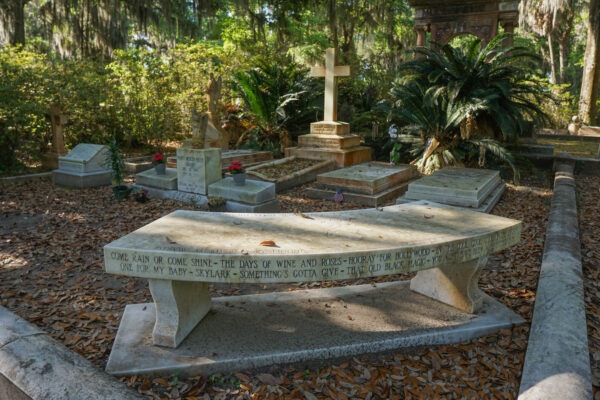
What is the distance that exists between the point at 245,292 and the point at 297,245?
57.6 inches

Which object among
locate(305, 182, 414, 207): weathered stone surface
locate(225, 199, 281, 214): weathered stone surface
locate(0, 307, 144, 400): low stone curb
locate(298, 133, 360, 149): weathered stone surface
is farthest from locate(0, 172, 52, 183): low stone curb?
locate(0, 307, 144, 400): low stone curb

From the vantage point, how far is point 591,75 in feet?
53.6

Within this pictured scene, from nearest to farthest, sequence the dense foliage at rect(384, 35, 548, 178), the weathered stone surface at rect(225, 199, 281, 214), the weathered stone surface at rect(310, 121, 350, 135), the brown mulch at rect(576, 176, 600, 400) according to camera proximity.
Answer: the brown mulch at rect(576, 176, 600, 400)
the weathered stone surface at rect(225, 199, 281, 214)
the dense foliage at rect(384, 35, 548, 178)
the weathered stone surface at rect(310, 121, 350, 135)

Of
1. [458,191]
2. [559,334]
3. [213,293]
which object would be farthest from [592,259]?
[213,293]

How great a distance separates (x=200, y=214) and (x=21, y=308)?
1.74m

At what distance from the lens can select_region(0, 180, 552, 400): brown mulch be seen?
2.49 m

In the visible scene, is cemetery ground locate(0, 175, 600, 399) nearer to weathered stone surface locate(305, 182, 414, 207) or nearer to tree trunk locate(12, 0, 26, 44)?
weathered stone surface locate(305, 182, 414, 207)

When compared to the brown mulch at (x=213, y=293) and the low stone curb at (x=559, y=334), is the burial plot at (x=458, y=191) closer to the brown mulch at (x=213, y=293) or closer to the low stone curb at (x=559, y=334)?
the brown mulch at (x=213, y=293)

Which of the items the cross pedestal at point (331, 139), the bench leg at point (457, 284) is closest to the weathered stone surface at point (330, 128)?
the cross pedestal at point (331, 139)

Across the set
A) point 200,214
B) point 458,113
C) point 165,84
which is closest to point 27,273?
point 200,214

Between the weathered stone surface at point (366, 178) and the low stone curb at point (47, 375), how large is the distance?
5.42 meters

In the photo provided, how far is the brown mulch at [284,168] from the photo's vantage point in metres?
8.26

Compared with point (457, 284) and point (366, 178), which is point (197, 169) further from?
point (457, 284)

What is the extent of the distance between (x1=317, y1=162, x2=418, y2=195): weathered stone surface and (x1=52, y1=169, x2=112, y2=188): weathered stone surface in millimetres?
4429
